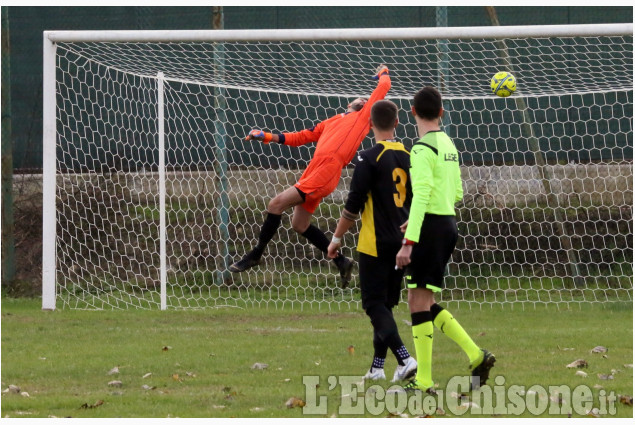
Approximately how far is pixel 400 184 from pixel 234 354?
7.84 feet

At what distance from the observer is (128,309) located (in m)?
11.3

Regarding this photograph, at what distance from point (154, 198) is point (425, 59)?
3.76 meters

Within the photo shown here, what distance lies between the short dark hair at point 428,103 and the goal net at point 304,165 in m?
5.29

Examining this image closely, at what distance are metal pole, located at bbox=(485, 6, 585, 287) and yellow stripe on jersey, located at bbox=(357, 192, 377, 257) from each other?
536 centimetres

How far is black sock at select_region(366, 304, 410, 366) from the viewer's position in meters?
6.38

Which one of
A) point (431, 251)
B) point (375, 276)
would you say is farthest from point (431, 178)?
point (375, 276)

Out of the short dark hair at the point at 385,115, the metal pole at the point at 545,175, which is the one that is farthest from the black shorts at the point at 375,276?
the metal pole at the point at 545,175

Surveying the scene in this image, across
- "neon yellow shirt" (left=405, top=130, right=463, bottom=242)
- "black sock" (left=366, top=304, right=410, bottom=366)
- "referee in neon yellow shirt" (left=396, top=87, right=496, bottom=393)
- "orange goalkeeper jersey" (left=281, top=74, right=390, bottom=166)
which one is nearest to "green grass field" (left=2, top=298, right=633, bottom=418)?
"black sock" (left=366, top=304, right=410, bottom=366)

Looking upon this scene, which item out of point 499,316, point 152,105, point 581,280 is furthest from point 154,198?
point 581,280

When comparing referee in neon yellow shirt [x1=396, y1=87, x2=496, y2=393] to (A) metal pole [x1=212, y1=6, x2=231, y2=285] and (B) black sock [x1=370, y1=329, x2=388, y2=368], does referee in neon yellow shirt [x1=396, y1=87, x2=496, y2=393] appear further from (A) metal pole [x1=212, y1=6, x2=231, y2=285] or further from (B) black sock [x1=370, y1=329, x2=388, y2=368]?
(A) metal pole [x1=212, y1=6, x2=231, y2=285]

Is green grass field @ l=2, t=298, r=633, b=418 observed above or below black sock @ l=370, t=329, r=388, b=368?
below

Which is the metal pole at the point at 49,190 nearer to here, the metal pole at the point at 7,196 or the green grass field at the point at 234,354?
the green grass field at the point at 234,354

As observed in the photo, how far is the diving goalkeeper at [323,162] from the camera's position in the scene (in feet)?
28.2

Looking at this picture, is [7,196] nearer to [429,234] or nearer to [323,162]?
[323,162]
